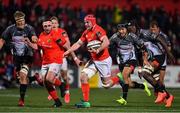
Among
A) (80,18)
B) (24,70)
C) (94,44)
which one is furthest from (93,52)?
(80,18)

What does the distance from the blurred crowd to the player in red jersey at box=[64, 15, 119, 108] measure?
11.9m

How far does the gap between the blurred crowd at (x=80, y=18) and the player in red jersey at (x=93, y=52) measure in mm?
11942

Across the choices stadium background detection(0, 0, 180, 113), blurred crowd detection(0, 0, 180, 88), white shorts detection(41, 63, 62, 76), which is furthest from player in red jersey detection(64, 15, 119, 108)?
blurred crowd detection(0, 0, 180, 88)

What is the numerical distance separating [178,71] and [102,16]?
4869mm

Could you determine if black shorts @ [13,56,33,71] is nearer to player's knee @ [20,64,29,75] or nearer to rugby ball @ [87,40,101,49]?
player's knee @ [20,64,29,75]

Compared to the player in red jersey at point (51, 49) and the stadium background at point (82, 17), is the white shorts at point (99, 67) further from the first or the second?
the stadium background at point (82, 17)

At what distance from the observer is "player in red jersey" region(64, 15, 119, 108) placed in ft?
55.6

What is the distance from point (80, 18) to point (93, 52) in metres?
16.3

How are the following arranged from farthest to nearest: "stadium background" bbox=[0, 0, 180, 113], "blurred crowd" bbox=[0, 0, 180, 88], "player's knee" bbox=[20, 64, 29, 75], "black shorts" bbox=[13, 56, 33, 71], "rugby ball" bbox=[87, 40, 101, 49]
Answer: "blurred crowd" bbox=[0, 0, 180, 88] < "stadium background" bbox=[0, 0, 180, 113] < "black shorts" bbox=[13, 56, 33, 71] < "player's knee" bbox=[20, 64, 29, 75] < "rugby ball" bbox=[87, 40, 101, 49]

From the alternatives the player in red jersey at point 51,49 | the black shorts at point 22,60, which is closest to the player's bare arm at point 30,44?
the player in red jersey at point 51,49

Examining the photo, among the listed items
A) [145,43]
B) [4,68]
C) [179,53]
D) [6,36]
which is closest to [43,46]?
[6,36]

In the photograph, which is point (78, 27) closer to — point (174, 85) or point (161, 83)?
point (174, 85)

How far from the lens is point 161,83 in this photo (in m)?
18.4

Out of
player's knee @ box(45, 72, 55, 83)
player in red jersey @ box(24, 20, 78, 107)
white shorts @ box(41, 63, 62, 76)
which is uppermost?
player in red jersey @ box(24, 20, 78, 107)
